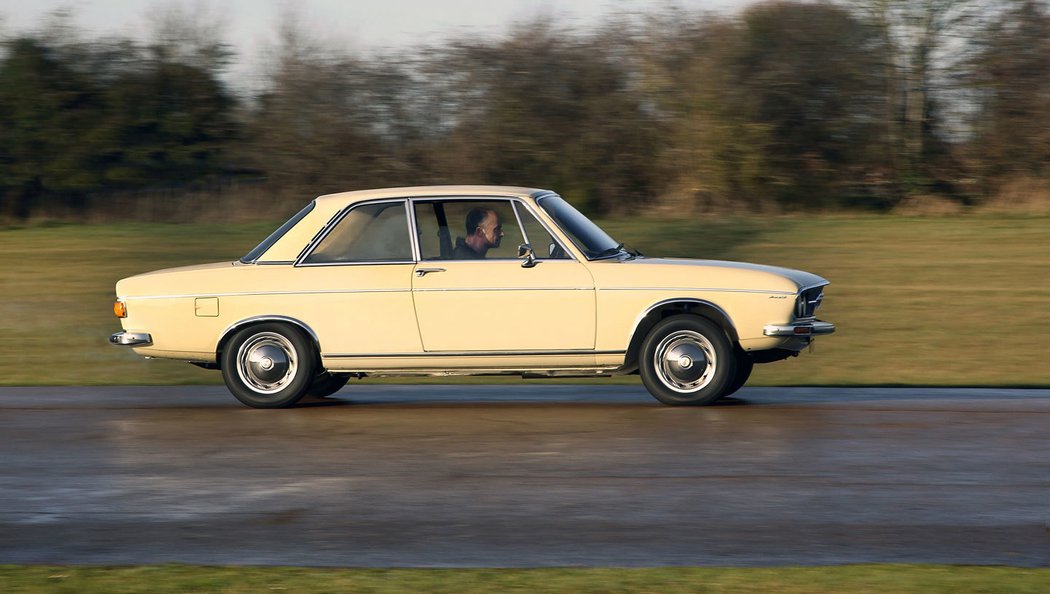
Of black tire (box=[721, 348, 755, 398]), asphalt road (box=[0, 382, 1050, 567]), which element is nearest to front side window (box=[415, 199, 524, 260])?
asphalt road (box=[0, 382, 1050, 567])

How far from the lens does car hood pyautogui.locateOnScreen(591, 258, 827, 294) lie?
1098 centimetres

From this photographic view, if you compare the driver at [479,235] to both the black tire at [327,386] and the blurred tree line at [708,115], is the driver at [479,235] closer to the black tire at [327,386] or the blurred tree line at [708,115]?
the black tire at [327,386]

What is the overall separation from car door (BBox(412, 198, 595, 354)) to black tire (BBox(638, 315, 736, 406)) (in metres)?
0.48

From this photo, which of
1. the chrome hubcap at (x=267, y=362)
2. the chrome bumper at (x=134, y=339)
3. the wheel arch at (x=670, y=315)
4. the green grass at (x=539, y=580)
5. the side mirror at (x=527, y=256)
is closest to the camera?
the green grass at (x=539, y=580)

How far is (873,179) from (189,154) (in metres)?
14.3

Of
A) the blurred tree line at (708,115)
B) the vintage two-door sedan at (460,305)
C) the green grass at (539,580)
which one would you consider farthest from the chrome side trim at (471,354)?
the blurred tree line at (708,115)

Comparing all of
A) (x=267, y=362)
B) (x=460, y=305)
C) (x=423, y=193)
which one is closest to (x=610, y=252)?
(x=460, y=305)

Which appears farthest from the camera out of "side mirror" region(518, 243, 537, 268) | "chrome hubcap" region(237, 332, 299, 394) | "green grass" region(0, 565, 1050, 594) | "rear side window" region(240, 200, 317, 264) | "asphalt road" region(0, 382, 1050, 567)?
"rear side window" region(240, 200, 317, 264)

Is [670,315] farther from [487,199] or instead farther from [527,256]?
[487,199]

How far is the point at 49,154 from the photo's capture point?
32344 millimetres

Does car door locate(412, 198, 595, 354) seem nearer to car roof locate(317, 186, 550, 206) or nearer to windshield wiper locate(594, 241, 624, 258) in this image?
windshield wiper locate(594, 241, 624, 258)

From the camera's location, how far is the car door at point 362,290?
1118 centimetres

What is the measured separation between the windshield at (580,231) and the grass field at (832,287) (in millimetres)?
2603

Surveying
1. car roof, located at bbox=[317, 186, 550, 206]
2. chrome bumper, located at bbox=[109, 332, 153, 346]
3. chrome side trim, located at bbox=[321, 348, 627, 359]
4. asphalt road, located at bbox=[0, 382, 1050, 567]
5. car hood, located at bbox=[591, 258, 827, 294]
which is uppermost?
car roof, located at bbox=[317, 186, 550, 206]
